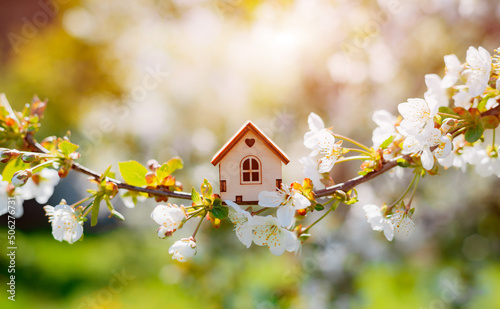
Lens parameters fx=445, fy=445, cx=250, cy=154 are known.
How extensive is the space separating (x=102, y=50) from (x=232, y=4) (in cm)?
286

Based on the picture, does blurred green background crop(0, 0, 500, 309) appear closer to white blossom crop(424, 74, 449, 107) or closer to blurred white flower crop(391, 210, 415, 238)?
blurred white flower crop(391, 210, 415, 238)

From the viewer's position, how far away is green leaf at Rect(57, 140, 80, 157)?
0.88m

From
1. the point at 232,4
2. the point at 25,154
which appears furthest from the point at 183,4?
the point at 25,154

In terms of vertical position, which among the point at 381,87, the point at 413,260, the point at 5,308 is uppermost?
the point at 381,87

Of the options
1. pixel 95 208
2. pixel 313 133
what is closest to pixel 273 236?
pixel 313 133

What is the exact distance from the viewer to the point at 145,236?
563 centimetres

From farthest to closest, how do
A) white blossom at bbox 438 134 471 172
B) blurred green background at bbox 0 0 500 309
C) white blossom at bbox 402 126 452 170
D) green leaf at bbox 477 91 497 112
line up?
blurred green background at bbox 0 0 500 309 → white blossom at bbox 438 134 471 172 → green leaf at bbox 477 91 497 112 → white blossom at bbox 402 126 452 170

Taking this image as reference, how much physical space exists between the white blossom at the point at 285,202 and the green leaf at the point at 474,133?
0.33 metres

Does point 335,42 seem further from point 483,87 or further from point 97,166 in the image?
point 97,166

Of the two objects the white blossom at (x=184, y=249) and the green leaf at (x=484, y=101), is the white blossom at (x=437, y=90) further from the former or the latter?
the white blossom at (x=184, y=249)

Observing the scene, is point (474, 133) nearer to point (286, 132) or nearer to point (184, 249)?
point (184, 249)

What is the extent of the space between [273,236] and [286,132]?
2.59m

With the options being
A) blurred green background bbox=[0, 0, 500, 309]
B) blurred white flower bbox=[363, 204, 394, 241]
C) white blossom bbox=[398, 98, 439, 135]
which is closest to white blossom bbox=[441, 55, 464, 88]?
white blossom bbox=[398, 98, 439, 135]

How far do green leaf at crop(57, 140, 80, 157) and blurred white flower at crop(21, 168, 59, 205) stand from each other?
0.21 m
